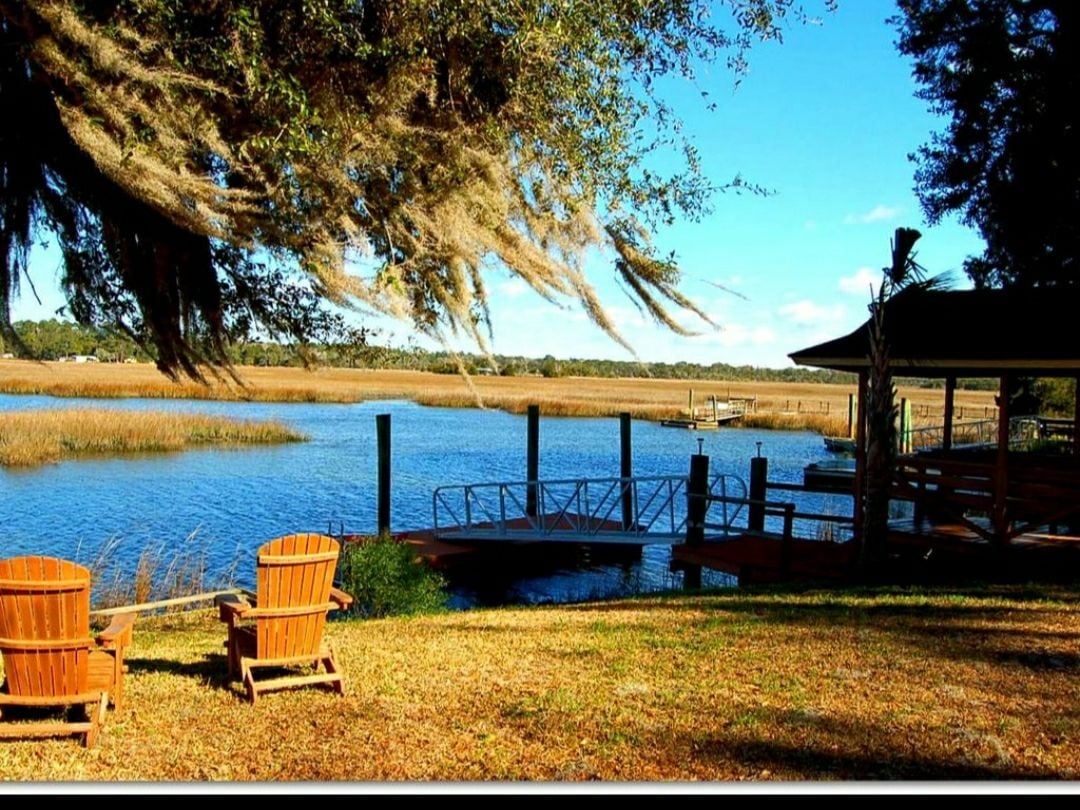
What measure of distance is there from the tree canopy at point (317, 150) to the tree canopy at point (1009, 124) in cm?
679

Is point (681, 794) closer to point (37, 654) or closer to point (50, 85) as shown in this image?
point (37, 654)

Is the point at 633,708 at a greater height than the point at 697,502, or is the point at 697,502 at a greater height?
the point at 633,708

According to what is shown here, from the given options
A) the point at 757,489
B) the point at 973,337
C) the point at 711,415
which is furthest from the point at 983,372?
the point at 711,415

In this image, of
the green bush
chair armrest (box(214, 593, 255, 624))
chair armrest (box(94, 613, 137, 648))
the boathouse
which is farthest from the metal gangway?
chair armrest (box(94, 613, 137, 648))

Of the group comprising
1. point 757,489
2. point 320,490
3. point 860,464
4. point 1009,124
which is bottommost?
point 320,490

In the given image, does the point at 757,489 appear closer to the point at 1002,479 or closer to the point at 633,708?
the point at 1002,479

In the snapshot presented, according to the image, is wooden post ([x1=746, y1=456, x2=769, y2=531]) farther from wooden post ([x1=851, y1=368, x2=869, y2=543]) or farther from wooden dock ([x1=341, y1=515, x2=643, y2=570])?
wooden post ([x1=851, y1=368, x2=869, y2=543])

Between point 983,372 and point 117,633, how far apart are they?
10.8 metres

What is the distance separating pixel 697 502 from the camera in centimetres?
1240

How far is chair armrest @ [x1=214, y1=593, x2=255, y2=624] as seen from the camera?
5477 millimetres

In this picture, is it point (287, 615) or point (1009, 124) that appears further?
point (1009, 124)

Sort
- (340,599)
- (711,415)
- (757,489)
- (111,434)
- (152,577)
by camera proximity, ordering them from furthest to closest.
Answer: (711,415) → (111,434) → (757,489) → (152,577) → (340,599)
